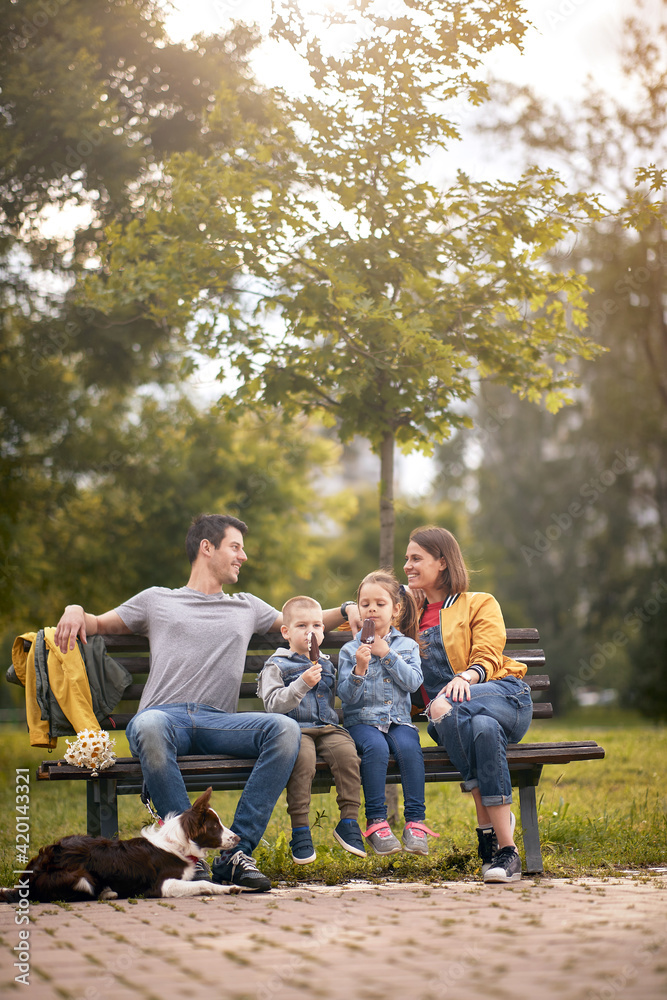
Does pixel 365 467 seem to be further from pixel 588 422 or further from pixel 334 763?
pixel 334 763

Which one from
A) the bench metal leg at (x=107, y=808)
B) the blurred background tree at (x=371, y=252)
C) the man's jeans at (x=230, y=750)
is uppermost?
the blurred background tree at (x=371, y=252)

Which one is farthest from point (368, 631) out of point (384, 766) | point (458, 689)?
point (384, 766)

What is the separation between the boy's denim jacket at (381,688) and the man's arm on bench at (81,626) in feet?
3.92

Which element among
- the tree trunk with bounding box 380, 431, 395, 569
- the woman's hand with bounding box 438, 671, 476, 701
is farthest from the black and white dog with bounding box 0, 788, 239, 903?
the tree trunk with bounding box 380, 431, 395, 569

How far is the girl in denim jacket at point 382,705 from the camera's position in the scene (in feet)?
15.0

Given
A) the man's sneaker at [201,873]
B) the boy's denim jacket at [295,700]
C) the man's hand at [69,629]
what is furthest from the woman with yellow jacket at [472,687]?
the man's hand at [69,629]

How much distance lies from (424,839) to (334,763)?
21.5 inches

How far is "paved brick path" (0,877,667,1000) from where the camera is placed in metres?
2.57

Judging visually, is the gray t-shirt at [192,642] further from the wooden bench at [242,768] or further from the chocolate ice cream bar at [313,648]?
the chocolate ice cream bar at [313,648]

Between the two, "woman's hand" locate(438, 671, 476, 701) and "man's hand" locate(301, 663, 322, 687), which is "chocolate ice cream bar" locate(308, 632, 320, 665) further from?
"woman's hand" locate(438, 671, 476, 701)

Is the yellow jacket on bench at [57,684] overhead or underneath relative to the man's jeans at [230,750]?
overhead

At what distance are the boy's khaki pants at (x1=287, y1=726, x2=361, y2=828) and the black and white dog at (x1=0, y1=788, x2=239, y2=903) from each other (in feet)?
1.16

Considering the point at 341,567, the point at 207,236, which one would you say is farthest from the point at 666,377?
the point at 341,567

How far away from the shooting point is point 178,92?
34.8ft
